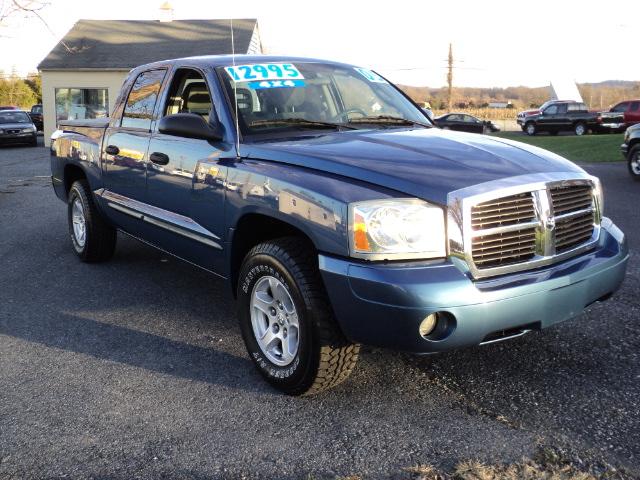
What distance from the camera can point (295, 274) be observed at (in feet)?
11.2

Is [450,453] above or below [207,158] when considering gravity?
below

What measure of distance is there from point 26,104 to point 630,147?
7121 cm

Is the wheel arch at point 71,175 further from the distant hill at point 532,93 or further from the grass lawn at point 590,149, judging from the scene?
the distant hill at point 532,93

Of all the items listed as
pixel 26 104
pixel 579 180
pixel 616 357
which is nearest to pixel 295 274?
pixel 579 180

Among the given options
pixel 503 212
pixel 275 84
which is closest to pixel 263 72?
pixel 275 84

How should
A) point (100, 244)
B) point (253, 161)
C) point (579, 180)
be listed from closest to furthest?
point (579, 180), point (253, 161), point (100, 244)

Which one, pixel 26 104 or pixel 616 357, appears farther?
pixel 26 104

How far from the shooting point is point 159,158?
15.6 feet

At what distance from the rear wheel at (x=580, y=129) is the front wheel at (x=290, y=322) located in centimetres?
3392

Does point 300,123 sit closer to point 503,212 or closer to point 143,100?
point 503,212

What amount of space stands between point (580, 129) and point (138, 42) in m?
Answer: 22.1

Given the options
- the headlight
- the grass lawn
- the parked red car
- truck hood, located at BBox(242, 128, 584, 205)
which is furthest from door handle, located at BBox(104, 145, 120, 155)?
the parked red car

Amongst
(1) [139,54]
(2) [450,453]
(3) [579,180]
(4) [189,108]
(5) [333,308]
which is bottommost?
(2) [450,453]

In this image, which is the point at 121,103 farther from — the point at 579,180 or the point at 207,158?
the point at 579,180
